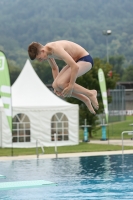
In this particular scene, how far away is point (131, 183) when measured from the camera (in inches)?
543

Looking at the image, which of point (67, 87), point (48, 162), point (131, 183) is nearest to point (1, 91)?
point (48, 162)

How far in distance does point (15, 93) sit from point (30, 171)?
11.0 m

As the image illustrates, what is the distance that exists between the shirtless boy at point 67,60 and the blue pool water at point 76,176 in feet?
15.7

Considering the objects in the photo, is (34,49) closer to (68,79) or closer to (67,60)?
(67,60)

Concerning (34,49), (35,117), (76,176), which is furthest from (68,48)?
(35,117)

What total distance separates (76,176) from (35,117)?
11767mm

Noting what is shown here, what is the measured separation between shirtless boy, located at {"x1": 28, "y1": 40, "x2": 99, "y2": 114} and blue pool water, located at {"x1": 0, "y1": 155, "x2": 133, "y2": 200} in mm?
4771

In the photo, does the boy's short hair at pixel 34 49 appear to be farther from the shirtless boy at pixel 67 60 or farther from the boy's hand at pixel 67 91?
the boy's hand at pixel 67 91

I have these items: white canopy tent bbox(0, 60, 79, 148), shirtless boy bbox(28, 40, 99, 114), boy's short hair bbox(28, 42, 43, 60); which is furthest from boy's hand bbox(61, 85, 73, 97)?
white canopy tent bbox(0, 60, 79, 148)

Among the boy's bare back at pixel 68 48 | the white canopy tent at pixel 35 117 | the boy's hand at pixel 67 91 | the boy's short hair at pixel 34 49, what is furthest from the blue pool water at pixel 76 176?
the white canopy tent at pixel 35 117

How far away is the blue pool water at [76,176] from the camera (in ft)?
39.2

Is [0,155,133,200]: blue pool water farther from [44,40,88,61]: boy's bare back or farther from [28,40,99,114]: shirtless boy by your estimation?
[44,40,88,61]: boy's bare back

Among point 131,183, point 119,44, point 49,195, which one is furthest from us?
point 119,44

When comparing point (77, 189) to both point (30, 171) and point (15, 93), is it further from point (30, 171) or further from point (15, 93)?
point (15, 93)
